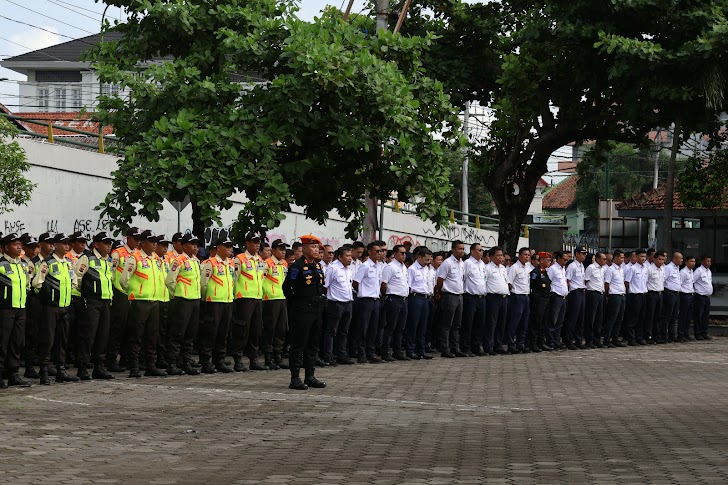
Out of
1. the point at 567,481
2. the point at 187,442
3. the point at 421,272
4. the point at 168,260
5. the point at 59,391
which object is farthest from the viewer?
the point at 421,272

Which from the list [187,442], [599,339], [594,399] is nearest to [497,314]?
[599,339]

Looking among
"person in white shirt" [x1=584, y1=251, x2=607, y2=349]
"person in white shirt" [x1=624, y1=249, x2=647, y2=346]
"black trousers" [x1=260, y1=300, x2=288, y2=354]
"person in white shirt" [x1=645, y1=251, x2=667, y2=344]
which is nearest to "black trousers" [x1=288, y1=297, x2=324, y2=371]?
"black trousers" [x1=260, y1=300, x2=288, y2=354]

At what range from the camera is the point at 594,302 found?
2670 centimetres

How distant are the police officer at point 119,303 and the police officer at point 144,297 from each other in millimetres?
75

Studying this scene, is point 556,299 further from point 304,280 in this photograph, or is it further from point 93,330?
point 93,330

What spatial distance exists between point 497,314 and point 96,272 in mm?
9061

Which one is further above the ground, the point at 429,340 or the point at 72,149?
the point at 72,149

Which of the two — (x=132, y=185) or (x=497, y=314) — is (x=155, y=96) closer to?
(x=132, y=185)

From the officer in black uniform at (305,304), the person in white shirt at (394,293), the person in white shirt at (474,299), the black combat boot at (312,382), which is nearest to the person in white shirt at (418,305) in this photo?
the person in white shirt at (394,293)

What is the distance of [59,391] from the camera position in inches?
605

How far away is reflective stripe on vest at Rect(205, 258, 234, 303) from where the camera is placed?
18531mm

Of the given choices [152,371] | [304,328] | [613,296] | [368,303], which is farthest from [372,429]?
[613,296]

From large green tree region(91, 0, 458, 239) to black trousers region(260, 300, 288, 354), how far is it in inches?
57.7

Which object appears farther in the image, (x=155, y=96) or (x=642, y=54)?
(x=642, y=54)
